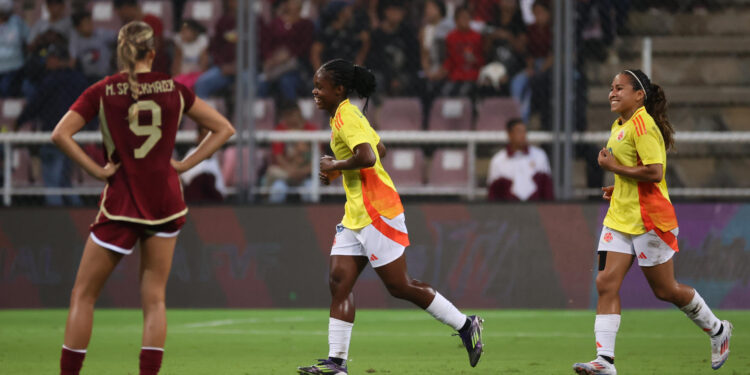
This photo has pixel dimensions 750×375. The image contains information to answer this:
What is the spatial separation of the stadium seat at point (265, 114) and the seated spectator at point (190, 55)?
2.59ft

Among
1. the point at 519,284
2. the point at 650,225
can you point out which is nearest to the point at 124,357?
the point at 650,225

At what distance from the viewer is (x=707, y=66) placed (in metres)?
13.1

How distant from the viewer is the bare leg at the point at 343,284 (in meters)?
5.95

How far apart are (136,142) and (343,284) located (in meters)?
1.64

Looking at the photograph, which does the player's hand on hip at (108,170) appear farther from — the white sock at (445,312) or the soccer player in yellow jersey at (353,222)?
the white sock at (445,312)

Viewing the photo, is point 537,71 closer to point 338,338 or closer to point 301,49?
point 301,49

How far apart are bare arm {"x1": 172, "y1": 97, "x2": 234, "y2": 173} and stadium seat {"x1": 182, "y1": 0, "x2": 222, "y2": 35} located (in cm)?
754

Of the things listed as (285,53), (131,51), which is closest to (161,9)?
(285,53)

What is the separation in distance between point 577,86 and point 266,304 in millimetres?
3788

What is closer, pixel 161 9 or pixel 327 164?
pixel 327 164

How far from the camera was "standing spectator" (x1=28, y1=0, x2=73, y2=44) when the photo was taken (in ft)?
38.8

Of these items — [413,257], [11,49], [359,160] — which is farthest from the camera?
[11,49]

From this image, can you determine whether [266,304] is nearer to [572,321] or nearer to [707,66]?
[572,321]

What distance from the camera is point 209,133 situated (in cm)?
508
